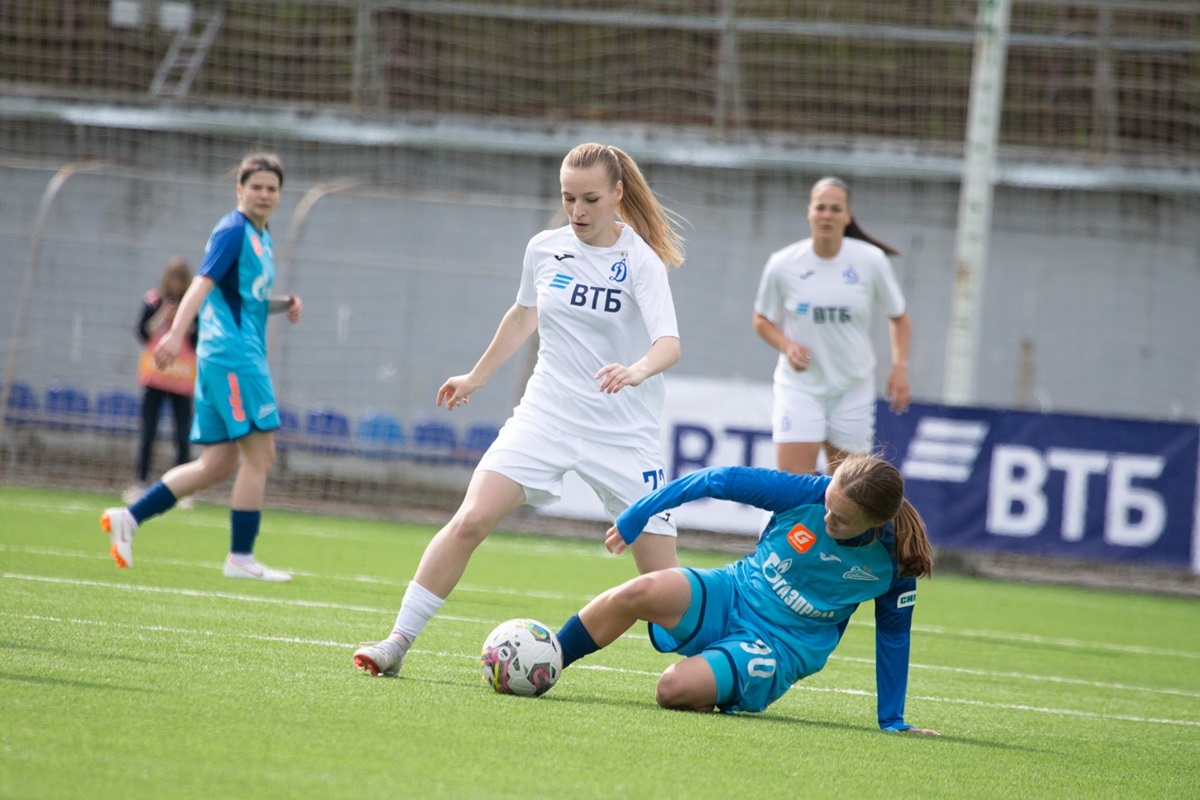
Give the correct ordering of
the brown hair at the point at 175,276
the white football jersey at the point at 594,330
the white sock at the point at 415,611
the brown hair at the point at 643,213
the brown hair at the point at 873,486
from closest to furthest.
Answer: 1. the brown hair at the point at 873,486
2. the white sock at the point at 415,611
3. the white football jersey at the point at 594,330
4. the brown hair at the point at 643,213
5. the brown hair at the point at 175,276

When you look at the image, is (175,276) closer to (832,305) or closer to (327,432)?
(327,432)

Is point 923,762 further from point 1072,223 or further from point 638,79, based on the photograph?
point 638,79

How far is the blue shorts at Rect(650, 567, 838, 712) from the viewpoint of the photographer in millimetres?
4484

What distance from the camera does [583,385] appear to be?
4961 mm

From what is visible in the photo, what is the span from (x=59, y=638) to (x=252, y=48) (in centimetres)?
1296

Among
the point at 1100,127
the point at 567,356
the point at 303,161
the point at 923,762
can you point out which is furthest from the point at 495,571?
the point at 1100,127

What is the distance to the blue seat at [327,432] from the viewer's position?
13500mm

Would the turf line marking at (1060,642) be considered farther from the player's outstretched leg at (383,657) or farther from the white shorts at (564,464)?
the player's outstretched leg at (383,657)

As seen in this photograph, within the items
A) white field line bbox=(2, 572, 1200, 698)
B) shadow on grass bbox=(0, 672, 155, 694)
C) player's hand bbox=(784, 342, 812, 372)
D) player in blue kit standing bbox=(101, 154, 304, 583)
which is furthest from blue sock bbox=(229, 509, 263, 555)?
shadow on grass bbox=(0, 672, 155, 694)

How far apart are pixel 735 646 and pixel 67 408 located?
10.9m

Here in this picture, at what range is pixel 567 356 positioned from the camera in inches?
197

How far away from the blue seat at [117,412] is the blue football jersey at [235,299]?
6826 mm

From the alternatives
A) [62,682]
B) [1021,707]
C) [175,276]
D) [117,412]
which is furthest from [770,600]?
[117,412]

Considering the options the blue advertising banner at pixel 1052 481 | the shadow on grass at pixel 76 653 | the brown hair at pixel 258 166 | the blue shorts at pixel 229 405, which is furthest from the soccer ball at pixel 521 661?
→ the blue advertising banner at pixel 1052 481
